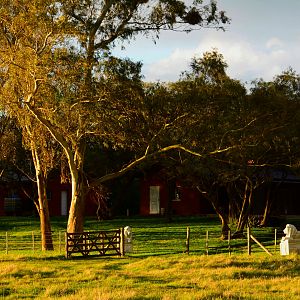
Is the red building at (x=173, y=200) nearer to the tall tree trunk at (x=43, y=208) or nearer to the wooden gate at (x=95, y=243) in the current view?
the tall tree trunk at (x=43, y=208)

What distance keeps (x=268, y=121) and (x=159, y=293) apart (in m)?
16.5

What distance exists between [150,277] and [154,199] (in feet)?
122

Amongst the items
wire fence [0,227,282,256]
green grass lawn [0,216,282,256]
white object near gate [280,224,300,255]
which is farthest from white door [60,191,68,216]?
white object near gate [280,224,300,255]

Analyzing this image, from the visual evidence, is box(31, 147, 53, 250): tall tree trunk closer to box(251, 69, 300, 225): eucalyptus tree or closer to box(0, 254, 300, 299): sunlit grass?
box(0, 254, 300, 299): sunlit grass

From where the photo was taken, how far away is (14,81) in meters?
26.1

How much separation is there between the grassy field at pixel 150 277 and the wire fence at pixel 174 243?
0.68 m

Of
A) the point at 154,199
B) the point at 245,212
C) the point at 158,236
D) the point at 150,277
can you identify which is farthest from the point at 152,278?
the point at 154,199

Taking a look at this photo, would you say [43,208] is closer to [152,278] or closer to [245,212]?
[245,212]

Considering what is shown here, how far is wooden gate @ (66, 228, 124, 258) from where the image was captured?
85.1 feet

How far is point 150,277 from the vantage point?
19.0 m

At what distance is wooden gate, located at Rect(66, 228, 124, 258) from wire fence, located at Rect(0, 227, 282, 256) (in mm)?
978

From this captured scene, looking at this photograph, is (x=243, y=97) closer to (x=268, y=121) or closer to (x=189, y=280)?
(x=268, y=121)

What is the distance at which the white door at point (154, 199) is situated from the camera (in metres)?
55.9

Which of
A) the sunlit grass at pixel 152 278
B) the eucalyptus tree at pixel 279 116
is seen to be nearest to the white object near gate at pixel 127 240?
the sunlit grass at pixel 152 278
